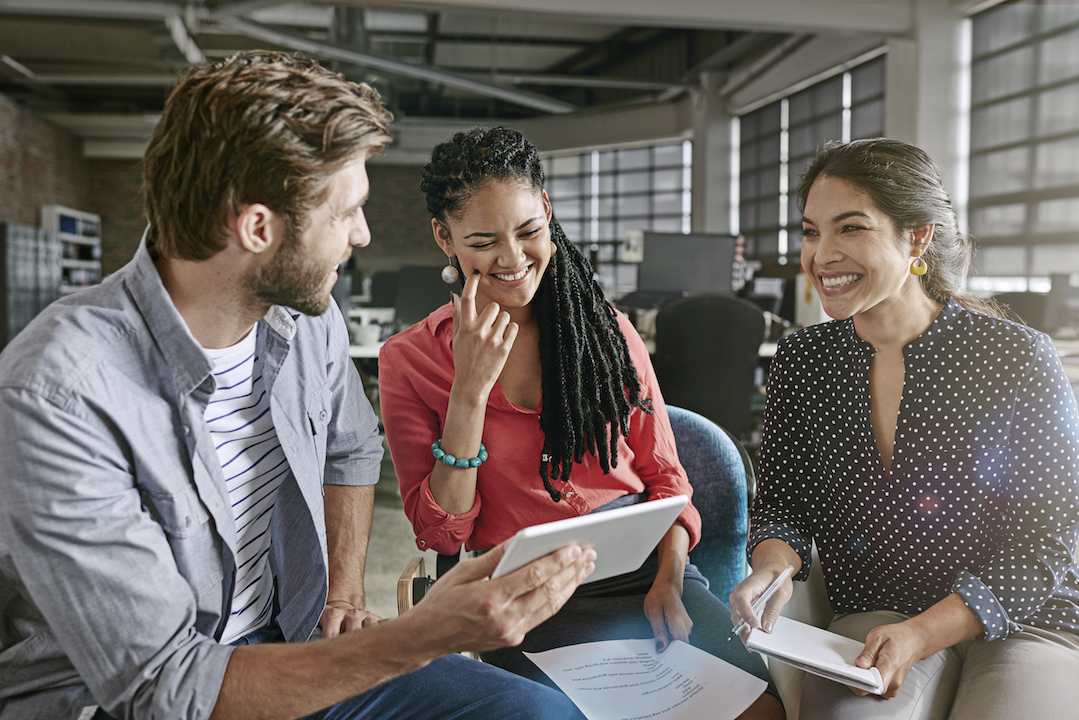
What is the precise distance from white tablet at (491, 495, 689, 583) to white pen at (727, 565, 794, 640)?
0.20 meters

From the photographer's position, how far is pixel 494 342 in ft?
4.17

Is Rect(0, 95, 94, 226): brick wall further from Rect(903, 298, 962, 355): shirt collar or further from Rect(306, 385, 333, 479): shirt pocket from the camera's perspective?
Rect(903, 298, 962, 355): shirt collar

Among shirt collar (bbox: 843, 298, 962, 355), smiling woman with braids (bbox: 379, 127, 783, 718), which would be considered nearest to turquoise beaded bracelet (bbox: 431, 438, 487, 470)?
smiling woman with braids (bbox: 379, 127, 783, 718)

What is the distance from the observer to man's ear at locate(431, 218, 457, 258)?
143 cm

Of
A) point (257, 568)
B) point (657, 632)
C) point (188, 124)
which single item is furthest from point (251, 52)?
point (657, 632)

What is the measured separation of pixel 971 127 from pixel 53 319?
7700mm

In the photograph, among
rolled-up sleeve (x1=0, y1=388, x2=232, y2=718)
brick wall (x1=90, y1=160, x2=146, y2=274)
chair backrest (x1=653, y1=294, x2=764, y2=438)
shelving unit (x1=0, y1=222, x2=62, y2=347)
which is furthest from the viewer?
brick wall (x1=90, y1=160, x2=146, y2=274)

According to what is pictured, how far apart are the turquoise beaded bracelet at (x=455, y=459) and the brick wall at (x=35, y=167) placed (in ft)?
38.5

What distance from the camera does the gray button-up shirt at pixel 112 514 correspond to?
0.81 meters

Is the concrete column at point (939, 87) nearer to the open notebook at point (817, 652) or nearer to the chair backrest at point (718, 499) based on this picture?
the chair backrest at point (718, 499)

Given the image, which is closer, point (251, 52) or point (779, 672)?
point (251, 52)

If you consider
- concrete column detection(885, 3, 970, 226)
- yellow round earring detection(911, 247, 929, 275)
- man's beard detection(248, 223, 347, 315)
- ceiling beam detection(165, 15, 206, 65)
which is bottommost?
man's beard detection(248, 223, 347, 315)

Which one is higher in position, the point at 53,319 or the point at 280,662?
the point at 53,319

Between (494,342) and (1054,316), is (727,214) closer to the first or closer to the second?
(1054,316)
